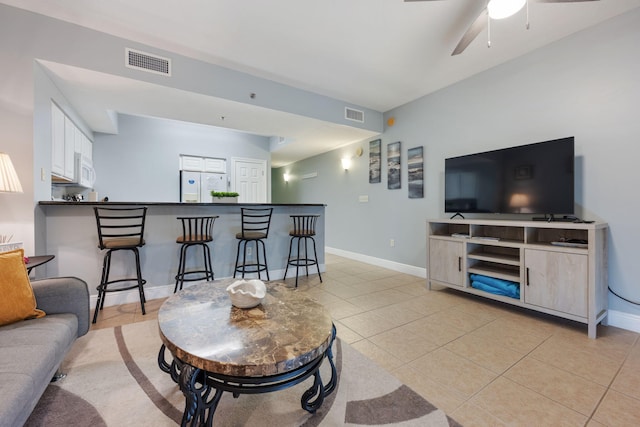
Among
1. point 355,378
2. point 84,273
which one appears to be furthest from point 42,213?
point 355,378

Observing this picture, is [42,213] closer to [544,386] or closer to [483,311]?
[544,386]

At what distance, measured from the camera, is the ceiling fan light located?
71.4 inches

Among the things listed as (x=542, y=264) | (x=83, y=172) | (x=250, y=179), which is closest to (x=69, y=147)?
(x=83, y=172)

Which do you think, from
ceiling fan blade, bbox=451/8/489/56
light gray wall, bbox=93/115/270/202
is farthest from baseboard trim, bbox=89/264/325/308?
ceiling fan blade, bbox=451/8/489/56

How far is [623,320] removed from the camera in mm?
2324

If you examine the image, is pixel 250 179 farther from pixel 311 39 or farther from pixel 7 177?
pixel 7 177

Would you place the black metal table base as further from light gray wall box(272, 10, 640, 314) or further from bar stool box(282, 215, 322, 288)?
light gray wall box(272, 10, 640, 314)

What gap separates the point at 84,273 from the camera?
2732 mm

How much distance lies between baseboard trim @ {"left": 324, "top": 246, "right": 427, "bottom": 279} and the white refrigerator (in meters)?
2.97

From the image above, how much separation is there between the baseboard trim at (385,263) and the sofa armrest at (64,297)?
3.79 metres

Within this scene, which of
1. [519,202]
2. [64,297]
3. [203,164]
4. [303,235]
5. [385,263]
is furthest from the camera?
[203,164]

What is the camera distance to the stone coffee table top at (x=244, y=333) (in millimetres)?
975

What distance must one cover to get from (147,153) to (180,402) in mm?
5178

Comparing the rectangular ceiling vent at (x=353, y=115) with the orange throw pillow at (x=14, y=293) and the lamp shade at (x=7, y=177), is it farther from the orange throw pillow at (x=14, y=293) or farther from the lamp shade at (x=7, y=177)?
the orange throw pillow at (x=14, y=293)
